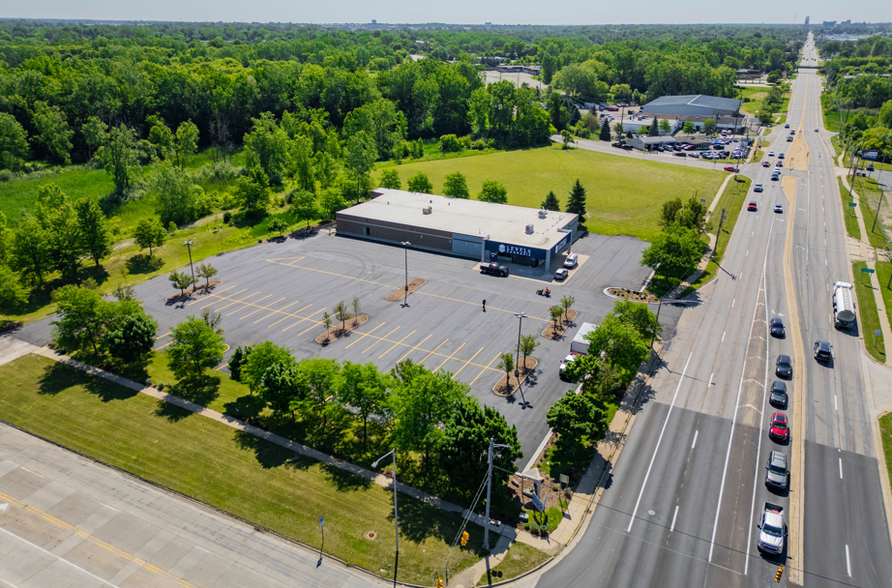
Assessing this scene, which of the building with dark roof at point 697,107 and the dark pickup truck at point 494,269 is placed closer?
the dark pickup truck at point 494,269

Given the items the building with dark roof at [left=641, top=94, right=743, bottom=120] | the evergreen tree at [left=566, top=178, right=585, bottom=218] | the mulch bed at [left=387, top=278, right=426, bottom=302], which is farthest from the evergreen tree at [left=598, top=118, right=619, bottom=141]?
the mulch bed at [left=387, top=278, right=426, bottom=302]

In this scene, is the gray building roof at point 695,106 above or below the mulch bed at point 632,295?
above

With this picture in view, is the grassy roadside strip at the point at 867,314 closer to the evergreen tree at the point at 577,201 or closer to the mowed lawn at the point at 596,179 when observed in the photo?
the mowed lawn at the point at 596,179

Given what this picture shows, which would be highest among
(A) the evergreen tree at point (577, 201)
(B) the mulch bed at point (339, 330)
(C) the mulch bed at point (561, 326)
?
(A) the evergreen tree at point (577, 201)

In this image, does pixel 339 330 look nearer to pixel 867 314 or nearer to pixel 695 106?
pixel 867 314

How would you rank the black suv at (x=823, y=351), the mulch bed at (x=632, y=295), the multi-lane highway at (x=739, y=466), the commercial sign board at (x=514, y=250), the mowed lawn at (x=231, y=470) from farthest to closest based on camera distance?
the commercial sign board at (x=514, y=250)
the mulch bed at (x=632, y=295)
the black suv at (x=823, y=351)
the mowed lawn at (x=231, y=470)
the multi-lane highway at (x=739, y=466)

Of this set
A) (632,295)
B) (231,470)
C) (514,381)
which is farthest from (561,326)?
(231,470)

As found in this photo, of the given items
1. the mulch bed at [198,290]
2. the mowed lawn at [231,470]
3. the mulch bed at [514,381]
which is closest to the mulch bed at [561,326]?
the mulch bed at [514,381]

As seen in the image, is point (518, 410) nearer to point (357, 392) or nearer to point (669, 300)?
point (357, 392)

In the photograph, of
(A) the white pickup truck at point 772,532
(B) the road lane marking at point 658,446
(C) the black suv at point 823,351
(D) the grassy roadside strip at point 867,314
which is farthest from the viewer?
(D) the grassy roadside strip at point 867,314
